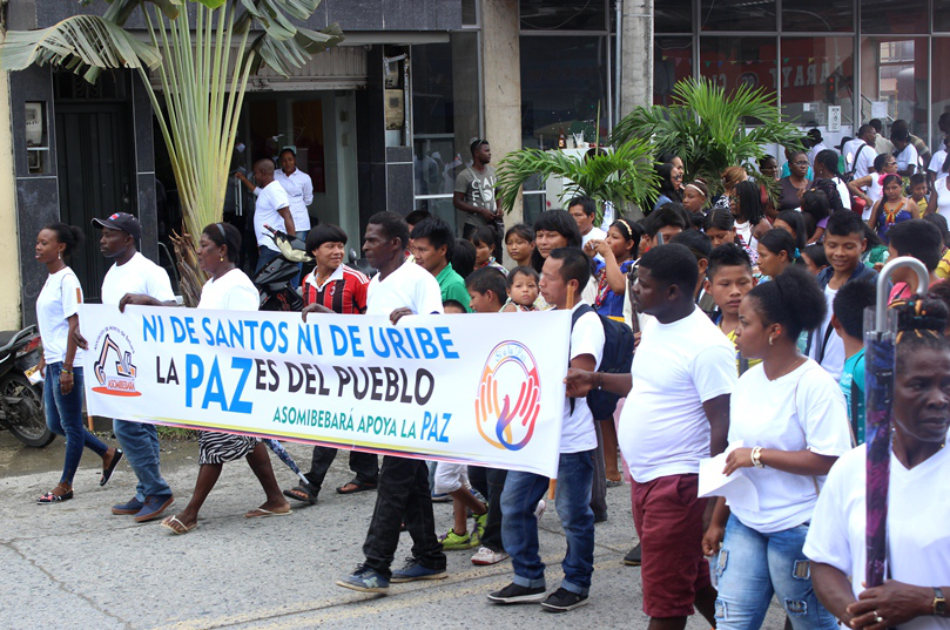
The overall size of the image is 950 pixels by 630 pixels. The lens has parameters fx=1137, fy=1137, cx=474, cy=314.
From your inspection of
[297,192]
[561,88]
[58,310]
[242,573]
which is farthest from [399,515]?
[561,88]

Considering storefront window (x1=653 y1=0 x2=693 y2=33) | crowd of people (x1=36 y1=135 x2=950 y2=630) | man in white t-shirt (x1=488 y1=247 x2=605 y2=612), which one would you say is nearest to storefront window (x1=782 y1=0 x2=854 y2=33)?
storefront window (x1=653 y1=0 x2=693 y2=33)

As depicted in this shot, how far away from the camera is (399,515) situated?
18.6ft

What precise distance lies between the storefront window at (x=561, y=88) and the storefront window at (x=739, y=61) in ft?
6.85

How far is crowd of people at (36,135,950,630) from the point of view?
2.83 meters

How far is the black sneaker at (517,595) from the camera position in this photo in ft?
18.1

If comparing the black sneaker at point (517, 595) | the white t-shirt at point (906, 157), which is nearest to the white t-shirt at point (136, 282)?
the black sneaker at point (517, 595)

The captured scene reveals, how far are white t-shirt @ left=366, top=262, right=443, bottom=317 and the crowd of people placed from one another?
0.03 feet

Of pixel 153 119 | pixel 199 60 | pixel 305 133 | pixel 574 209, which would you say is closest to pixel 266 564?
pixel 574 209

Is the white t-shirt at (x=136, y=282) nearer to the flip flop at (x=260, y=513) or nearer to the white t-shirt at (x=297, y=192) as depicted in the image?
the flip flop at (x=260, y=513)

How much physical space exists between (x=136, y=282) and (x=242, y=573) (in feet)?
7.24

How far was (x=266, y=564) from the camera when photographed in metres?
6.23

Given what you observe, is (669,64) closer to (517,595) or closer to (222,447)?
(222,447)

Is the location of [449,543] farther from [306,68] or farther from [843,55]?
[843,55]

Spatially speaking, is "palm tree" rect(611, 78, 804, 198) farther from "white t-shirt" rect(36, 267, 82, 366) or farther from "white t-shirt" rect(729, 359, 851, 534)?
"white t-shirt" rect(729, 359, 851, 534)
